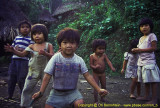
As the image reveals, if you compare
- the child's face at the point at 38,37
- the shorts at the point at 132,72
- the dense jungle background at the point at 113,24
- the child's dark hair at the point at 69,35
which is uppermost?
the dense jungle background at the point at 113,24

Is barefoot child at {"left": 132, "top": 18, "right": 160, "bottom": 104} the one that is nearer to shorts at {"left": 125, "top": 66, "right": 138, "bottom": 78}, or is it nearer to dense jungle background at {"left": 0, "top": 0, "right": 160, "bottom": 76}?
shorts at {"left": 125, "top": 66, "right": 138, "bottom": 78}

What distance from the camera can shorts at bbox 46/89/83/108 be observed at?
2.11 meters

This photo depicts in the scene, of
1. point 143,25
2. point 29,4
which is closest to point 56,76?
point 143,25

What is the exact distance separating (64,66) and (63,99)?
0.48 metres

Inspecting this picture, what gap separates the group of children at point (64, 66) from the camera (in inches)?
84.7

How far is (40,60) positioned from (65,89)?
1.00 meters

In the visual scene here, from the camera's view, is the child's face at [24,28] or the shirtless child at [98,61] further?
the child's face at [24,28]

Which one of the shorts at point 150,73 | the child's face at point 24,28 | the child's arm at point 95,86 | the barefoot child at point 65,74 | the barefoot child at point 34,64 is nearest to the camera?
the child's arm at point 95,86

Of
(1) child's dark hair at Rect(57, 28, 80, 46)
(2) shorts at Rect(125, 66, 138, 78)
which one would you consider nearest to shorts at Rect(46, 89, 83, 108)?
(1) child's dark hair at Rect(57, 28, 80, 46)

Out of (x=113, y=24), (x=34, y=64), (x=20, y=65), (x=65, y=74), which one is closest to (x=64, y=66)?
(x=65, y=74)

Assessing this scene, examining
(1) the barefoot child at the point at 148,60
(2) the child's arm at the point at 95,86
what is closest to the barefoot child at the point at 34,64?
(2) the child's arm at the point at 95,86

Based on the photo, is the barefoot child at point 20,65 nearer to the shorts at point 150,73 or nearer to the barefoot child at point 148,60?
the barefoot child at point 148,60

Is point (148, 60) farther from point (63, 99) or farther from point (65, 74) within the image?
point (63, 99)

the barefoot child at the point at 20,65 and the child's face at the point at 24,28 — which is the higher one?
the child's face at the point at 24,28
